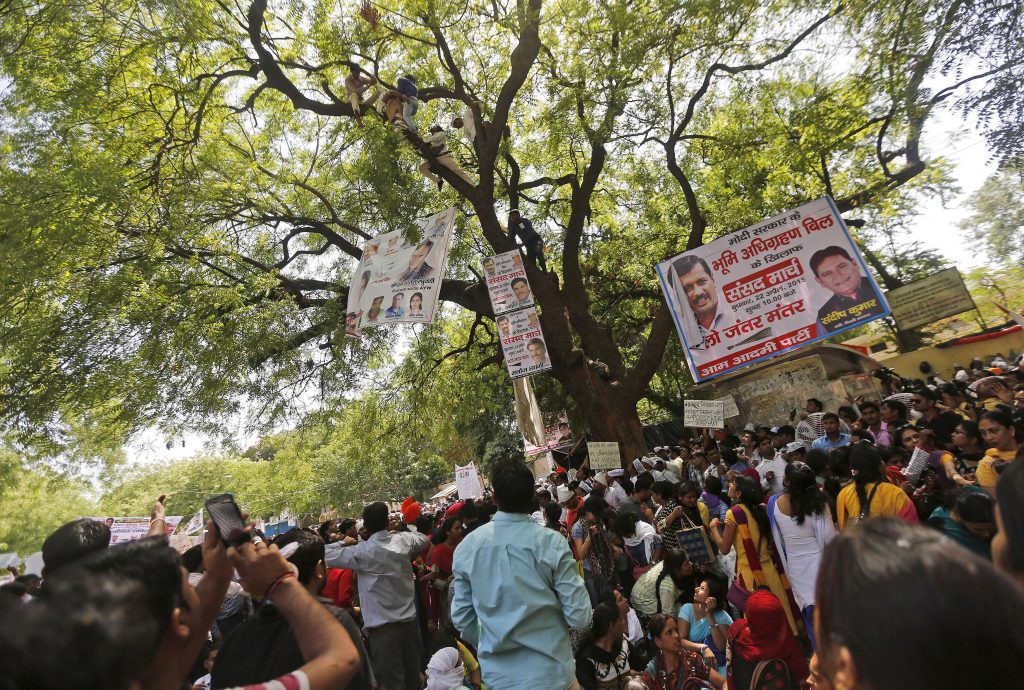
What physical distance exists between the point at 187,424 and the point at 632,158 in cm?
1028

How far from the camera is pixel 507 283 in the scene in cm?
897

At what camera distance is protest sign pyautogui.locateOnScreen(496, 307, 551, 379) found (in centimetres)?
856

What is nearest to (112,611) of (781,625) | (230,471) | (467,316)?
(781,625)

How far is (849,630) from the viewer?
41.3 inches

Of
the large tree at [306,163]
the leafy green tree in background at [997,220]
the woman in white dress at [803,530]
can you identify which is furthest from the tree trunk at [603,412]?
the leafy green tree in background at [997,220]

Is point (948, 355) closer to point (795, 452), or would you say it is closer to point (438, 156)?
point (795, 452)

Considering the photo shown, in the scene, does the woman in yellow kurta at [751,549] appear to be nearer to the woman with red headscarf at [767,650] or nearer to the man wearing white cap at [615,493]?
the woman with red headscarf at [767,650]

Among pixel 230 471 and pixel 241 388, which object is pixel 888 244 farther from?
pixel 230 471

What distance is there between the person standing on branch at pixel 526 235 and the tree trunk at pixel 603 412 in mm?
2311

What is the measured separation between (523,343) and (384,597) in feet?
14.4

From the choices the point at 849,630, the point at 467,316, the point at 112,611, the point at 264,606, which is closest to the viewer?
the point at 849,630

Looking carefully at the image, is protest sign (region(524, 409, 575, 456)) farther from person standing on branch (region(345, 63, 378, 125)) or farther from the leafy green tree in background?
the leafy green tree in background

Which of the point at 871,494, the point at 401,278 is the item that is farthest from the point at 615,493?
the point at 871,494

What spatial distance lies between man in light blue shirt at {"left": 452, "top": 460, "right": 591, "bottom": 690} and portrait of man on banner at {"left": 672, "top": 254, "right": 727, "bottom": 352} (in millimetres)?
6322
